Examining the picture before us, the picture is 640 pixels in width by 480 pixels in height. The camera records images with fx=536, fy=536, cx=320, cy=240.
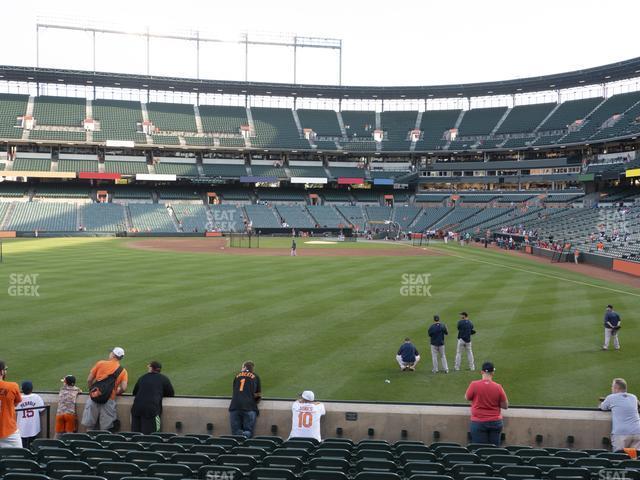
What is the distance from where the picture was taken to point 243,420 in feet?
35.9

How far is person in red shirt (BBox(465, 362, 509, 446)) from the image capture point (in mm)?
10367

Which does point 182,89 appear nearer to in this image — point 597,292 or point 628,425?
point 597,292

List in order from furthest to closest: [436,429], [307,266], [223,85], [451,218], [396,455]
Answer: [223,85] → [451,218] → [307,266] → [436,429] → [396,455]

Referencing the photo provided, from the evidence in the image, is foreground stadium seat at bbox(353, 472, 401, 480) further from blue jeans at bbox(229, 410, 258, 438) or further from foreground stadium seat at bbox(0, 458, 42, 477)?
blue jeans at bbox(229, 410, 258, 438)

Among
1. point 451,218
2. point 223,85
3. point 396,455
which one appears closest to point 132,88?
point 223,85

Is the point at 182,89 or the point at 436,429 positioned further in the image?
the point at 182,89

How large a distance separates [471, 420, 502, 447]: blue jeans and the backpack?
7234 millimetres

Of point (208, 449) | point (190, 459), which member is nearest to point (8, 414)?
point (208, 449)

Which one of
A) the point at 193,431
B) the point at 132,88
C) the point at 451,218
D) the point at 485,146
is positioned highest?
the point at 132,88

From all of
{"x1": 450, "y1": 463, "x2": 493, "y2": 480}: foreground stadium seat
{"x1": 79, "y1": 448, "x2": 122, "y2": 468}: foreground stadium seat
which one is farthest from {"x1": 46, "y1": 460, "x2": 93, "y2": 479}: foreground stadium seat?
{"x1": 450, "y1": 463, "x2": 493, "y2": 480}: foreground stadium seat

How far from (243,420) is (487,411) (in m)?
4.86

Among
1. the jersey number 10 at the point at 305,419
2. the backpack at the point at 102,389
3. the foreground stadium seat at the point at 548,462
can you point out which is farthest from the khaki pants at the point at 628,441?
the backpack at the point at 102,389

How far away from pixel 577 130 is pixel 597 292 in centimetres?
6293

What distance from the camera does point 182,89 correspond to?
3949 inches
